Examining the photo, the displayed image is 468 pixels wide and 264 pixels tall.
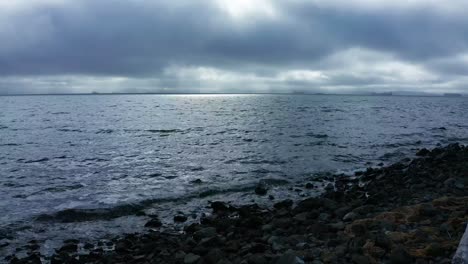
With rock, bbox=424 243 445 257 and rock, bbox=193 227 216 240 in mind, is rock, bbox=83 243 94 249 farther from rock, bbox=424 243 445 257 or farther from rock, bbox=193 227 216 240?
rock, bbox=424 243 445 257

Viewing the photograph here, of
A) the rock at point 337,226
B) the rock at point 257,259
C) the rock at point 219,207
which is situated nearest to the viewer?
the rock at point 257,259

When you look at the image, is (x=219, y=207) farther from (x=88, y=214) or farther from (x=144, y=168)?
(x=144, y=168)

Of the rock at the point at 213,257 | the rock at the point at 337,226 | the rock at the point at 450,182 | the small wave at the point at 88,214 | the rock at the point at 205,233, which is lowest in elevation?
the small wave at the point at 88,214

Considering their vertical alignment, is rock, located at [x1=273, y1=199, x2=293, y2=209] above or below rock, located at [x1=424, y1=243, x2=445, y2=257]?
below

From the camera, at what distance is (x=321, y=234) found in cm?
899

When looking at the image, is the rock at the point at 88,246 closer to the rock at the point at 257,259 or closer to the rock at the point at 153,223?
the rock at the point at 153,223

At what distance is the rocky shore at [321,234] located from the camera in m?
7.13

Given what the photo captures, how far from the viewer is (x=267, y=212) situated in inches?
517

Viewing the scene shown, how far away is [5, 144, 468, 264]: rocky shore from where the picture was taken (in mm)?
7129

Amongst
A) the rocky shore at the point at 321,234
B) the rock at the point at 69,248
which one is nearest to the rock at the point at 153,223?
the rocky shore at the point at 321,234

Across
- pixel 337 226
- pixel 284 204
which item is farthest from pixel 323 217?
pixel 284 204

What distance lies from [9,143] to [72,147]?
7.45 m

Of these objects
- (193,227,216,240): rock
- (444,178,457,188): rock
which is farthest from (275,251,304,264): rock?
(444,178,457,188): rock

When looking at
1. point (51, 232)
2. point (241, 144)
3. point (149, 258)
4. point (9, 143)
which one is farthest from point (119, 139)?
point (149, 258)
